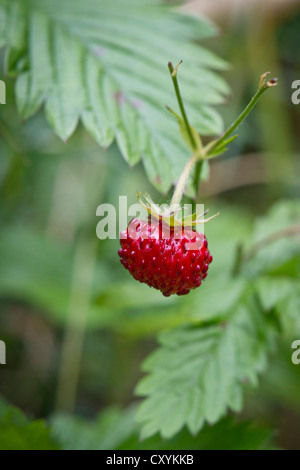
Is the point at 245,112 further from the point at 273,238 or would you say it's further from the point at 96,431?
the point at 96,431

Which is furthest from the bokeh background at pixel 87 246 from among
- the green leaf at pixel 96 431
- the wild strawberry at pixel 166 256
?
the wild strawberry at pixel 166 256

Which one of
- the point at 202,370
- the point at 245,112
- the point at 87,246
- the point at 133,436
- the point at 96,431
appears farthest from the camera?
the point at 87,246

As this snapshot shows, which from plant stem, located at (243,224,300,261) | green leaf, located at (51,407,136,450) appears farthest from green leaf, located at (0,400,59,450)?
plant stem, located at (243,224,300,261)

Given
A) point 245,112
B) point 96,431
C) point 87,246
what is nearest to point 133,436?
point 96,431

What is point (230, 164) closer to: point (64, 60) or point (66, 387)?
point (66, 387)

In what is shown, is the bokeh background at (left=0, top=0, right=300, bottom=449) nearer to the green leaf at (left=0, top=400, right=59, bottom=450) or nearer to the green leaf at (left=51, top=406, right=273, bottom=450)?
the green leaf at (left=51, top=406, right=273, bottom=450)

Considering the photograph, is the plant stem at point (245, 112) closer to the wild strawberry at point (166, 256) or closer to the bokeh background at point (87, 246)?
the wild strawberry at point (166, 256)
